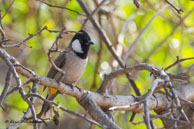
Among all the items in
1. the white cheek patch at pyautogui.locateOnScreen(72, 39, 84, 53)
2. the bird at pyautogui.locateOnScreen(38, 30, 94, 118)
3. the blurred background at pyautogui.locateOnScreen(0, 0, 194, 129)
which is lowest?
the bird at pyautogui.locateOnScreen(38, 30, 94, 118)

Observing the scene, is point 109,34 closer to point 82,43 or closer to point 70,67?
point 82,43

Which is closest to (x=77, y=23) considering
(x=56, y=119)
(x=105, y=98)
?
(x=105, y=98)

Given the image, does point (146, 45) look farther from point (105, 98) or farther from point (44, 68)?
point (105, 98)

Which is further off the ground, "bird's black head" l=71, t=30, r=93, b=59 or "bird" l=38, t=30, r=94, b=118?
"bird's black head" l=71, t=30, r=93, b=59

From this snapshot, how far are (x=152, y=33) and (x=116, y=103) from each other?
270 cm

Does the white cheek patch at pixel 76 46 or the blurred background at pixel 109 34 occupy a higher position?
the blurred background at pixel 109 34

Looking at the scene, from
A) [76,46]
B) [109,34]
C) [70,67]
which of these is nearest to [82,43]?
[76,46]

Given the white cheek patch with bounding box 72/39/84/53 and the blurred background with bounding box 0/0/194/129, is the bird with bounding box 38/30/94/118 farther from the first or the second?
the blurred background with bounding box 0/0/194/129

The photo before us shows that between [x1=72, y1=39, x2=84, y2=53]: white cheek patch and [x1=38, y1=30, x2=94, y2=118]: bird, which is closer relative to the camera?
[x1=38, y1=30, x2=94, y2=118]: bird

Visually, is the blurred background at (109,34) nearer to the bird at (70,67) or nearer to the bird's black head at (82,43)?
the bird's black head at (82,43)

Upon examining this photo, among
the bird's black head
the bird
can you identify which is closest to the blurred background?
the bird's black head

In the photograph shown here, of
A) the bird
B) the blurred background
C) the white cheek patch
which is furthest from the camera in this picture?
the blurred background

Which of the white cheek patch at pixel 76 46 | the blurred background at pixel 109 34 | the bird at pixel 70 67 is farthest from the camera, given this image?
the blurred background at pixel 109 34

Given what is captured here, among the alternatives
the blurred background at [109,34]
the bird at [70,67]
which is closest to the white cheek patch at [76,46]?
the bird at [70,67]
